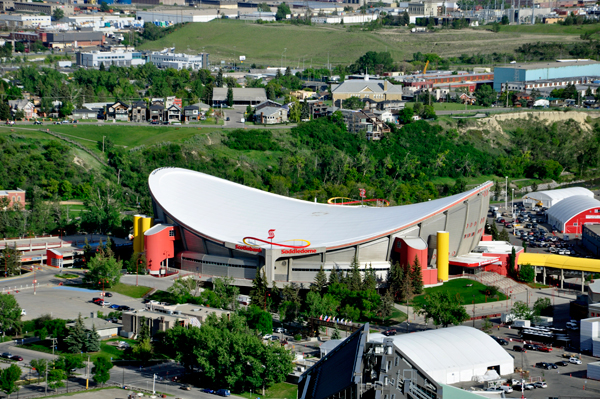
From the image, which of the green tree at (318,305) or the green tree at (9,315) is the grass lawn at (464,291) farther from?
the green tree at (9,315)

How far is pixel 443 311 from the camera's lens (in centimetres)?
5016

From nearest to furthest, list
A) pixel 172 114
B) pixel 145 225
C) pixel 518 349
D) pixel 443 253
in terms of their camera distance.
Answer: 1. pixel 518 349
2. pixel 443 253
3. pixel 145 225
4. pixel 172 114

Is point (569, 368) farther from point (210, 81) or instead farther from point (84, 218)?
point (210, 81)

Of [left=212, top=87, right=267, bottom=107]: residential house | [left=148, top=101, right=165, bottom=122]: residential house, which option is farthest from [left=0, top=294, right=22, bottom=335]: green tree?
[left=212, top=87, right=267, bottom=107]: residential house

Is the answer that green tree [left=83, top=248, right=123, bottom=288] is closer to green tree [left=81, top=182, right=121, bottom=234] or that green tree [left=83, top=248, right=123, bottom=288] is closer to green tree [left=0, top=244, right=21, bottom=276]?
green tree [left=0, top=244, right=21, bottom=276]

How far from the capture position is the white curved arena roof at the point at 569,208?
76500 millimetres

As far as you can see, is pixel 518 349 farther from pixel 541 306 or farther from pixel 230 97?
pixel 230 97

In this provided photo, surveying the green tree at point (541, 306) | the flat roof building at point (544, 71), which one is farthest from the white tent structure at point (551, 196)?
the flat roof building at point (544, 71)

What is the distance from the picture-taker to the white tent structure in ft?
276

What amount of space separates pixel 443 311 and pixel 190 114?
62189 mm

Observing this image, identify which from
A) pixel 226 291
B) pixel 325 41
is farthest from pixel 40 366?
pixel 325 41

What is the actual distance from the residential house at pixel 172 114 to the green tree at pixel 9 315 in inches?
2243

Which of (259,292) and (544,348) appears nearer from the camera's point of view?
(544,348)

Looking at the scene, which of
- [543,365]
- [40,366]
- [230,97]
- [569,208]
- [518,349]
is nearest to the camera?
[40,366]
